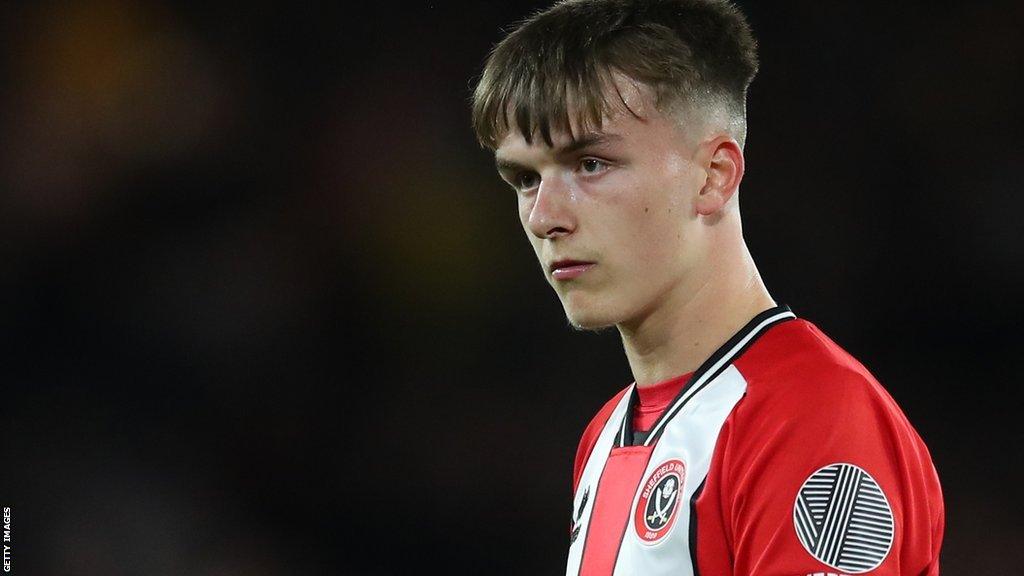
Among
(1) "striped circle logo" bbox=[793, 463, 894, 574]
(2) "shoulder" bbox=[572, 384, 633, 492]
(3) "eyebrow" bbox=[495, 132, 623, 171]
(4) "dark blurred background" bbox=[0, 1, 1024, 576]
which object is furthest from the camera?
(4) "dark blurred background" bbox=[0, 1, 1024, 576]

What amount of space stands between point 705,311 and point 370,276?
2.98 metres

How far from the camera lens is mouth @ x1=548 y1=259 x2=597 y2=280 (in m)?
1.82

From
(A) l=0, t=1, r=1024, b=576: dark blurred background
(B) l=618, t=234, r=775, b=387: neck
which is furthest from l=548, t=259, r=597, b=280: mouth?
(A) l=0, t=1, r=1024, b=576: dark blurred background

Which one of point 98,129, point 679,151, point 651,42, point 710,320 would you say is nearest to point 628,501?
point 710,320

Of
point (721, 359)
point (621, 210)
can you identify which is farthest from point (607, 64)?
point (721, 359)

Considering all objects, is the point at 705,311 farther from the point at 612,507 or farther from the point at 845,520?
the point at 845,520

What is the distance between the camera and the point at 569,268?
6.01 feet

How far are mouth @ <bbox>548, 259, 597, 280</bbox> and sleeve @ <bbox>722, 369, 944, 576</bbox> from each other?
371 millimetres

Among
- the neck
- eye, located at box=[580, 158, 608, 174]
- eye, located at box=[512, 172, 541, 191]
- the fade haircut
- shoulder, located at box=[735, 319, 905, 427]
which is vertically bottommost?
shoulder, located at box=[735, 319, 905, 427]

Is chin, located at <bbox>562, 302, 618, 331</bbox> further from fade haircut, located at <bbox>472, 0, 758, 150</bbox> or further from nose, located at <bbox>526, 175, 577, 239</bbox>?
fade haircut, located at <bbox>472, 0, 758, 150</bbox>

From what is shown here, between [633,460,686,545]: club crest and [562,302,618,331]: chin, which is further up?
[562,302,618,331]: chin

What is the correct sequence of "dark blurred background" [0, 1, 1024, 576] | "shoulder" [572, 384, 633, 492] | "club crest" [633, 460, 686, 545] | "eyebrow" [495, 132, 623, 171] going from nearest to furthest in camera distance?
"club crest" [633, 460, 686, 545], "eyebrow" [495, 132, 623, 171], "shoulder" [572, 384, 633, 492], "dark blurred background" [0, 1, 1024, 576]

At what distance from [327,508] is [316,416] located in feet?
1.18

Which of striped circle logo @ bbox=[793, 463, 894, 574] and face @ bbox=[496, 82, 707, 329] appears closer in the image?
striped circle logo @ bbox=[793, 463, 894, 574]
